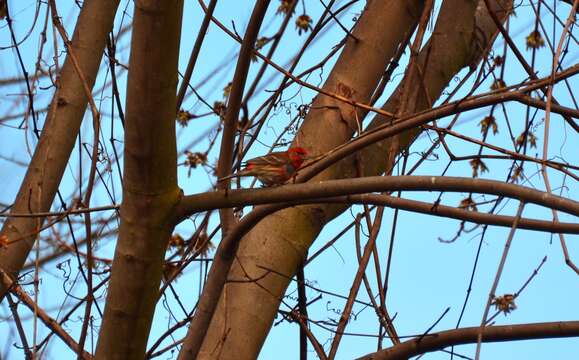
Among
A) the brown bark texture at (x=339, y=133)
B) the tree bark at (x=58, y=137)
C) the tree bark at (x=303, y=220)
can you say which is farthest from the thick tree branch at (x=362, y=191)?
the tree bark at (x=58, y=137)

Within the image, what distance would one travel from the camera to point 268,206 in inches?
107

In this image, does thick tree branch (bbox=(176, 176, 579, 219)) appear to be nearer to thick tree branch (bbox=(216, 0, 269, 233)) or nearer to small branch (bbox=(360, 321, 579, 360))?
thick tree branch (bbox=(216, 0, 269, 233))

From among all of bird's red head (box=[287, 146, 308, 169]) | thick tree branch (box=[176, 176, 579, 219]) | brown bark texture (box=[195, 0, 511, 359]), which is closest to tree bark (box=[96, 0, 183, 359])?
thick tree branch (box=[176, 176, 579, 219])

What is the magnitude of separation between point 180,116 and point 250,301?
162 centimetres

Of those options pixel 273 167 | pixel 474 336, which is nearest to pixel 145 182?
pixel 474 336

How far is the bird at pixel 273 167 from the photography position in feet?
12.4

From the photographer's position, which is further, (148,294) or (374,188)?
(148,294)

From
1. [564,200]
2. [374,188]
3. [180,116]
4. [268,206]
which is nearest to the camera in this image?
[564,200]

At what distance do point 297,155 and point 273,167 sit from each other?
1.30 ft

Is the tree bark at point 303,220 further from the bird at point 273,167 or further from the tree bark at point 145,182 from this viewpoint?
the tree bark at point 145,182

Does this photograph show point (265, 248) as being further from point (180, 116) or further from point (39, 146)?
point (180, 116)

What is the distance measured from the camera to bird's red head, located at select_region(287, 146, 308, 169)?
142 inches

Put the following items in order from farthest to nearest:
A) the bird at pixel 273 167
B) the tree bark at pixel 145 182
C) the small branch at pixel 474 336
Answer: the bird at pixel 273 167
the small branch at pixel 474 336
the tree bark at pixel 145 182

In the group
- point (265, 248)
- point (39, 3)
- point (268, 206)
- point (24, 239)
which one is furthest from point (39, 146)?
point (268, 206)
